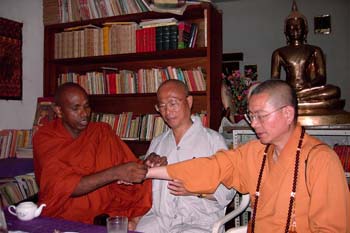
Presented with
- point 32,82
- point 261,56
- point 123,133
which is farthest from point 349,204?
point 261,56

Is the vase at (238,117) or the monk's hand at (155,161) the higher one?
the vase at (238,117)

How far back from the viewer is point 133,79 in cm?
413

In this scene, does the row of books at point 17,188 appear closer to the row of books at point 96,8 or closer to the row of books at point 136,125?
the row of books at point 136,125

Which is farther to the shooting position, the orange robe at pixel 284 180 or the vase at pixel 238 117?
the vase at pixel 238 117

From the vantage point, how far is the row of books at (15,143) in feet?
12.9

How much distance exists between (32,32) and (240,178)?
3617mm

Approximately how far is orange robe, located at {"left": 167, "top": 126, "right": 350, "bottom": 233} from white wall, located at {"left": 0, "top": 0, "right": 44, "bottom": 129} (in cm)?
291

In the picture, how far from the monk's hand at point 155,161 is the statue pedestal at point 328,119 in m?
1.49

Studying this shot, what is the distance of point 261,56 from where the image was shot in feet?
20.4

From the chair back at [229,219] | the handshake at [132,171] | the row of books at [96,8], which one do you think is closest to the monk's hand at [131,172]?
the handshake at [132,171]

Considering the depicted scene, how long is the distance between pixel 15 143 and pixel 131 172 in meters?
2.45

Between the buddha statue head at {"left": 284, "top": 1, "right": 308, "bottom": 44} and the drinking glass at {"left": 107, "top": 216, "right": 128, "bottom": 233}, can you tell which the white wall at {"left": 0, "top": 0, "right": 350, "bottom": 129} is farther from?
the drinking glass at {"left": 107, "top": 216, "right": 128, "bottom": 233}

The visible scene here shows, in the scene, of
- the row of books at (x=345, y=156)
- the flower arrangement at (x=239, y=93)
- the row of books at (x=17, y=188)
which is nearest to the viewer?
the row of books at (x=345, y=156)

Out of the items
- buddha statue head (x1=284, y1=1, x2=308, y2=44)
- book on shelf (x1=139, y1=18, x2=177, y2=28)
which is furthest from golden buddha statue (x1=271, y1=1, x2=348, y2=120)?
book on shelf (x1=139, y1=18, x2=177, y2=28)
